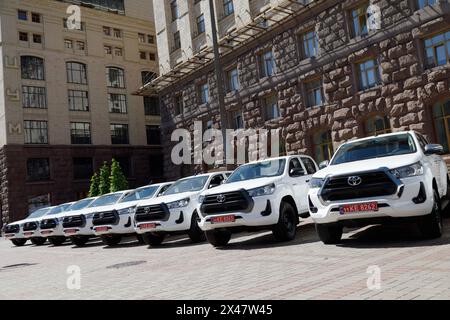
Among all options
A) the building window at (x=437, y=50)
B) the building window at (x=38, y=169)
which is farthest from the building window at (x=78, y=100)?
the building window at (x=437, y=50)

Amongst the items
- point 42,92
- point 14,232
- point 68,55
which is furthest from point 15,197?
point 14,232

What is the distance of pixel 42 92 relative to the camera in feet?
132

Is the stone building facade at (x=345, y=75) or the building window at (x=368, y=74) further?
the building window at (x=368, y=74)

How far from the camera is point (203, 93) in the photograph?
30609mm

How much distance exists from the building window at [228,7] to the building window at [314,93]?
8041mm

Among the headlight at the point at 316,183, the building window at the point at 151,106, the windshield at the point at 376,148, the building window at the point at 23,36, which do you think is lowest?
the headlight at the point at 316,183

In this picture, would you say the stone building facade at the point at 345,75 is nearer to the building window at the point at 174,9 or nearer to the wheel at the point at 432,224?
the building window at the point at 174,9

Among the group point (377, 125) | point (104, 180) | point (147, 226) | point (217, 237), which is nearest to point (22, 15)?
point (104, 180)

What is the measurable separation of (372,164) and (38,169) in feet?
117

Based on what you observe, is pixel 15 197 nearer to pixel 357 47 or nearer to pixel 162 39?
pixel 162 39

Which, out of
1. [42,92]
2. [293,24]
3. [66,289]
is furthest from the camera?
[42,92]

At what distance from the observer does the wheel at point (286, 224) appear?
984 centimetres

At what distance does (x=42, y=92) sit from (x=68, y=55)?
456cm
